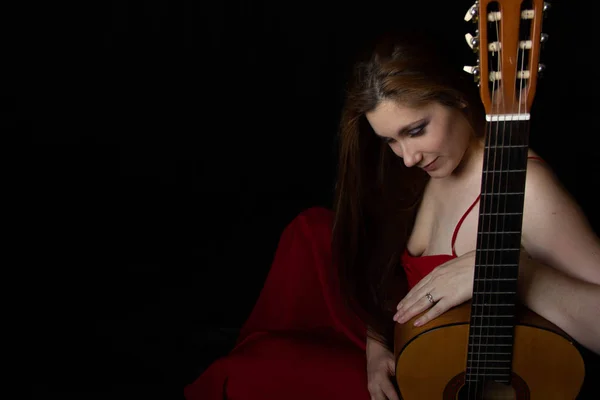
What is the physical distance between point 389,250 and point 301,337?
0.27 m

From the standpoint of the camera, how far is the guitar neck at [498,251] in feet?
3.83

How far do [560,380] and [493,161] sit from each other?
0.40 meters

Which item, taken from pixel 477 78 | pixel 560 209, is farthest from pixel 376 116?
pixel 560 209

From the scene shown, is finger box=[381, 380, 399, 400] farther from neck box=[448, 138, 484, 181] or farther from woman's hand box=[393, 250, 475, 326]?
neck box=[448, 138, 484, 181]

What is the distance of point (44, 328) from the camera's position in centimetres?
224

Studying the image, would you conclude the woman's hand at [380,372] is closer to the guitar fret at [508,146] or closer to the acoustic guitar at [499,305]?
the acoustic guitar at [499,305]

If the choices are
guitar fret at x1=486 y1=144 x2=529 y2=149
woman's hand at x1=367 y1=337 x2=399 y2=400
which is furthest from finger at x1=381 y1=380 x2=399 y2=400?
guitar fret at x1=486 y1=144 x2=529 y2=149

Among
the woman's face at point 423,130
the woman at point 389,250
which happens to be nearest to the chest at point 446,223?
the woman at point 389,250

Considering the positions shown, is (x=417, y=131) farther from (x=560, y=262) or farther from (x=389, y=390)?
(x=389, y=390)

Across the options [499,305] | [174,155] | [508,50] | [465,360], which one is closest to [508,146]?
[508,50]

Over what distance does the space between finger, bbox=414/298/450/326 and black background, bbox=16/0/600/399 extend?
27.4 inches

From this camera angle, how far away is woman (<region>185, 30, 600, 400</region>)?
130 cm

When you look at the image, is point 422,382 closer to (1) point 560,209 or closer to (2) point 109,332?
(1) point 560,209

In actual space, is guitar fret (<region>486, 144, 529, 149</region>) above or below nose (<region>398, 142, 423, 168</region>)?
above
